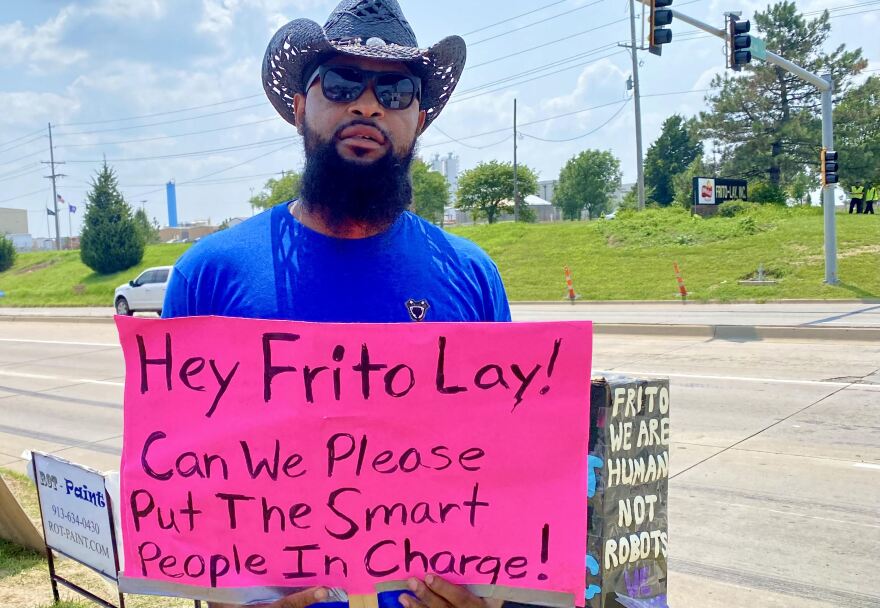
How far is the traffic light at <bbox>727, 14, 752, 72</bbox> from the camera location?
15.0 m

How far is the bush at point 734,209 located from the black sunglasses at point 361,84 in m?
32.0

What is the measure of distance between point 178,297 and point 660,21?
1376 centimetres

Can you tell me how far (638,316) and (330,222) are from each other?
1656 centimetres

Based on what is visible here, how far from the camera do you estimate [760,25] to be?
165ft

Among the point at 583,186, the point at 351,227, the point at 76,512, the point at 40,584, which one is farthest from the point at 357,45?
the point at 583,186


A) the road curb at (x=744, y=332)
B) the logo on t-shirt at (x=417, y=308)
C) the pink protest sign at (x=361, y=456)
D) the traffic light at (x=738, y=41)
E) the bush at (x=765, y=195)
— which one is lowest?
the road curb at (x=744, y=332)

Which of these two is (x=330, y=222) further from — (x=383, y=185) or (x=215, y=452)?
(x=215, y=452)

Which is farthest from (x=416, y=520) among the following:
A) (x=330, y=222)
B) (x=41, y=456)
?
(x=41, y=456)

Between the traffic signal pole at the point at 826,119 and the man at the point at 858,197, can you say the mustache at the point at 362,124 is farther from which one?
Result: the man at the point at 858,197

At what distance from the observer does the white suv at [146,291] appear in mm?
25609

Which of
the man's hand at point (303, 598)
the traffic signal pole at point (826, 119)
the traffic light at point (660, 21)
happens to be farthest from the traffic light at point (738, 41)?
the man's hand at point (303, 598)

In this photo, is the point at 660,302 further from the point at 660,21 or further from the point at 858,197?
the point at 858,197

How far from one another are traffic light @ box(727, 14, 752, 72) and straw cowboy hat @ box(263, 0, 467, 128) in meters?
14.6

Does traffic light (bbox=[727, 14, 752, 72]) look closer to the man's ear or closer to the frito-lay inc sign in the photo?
the man's ear
